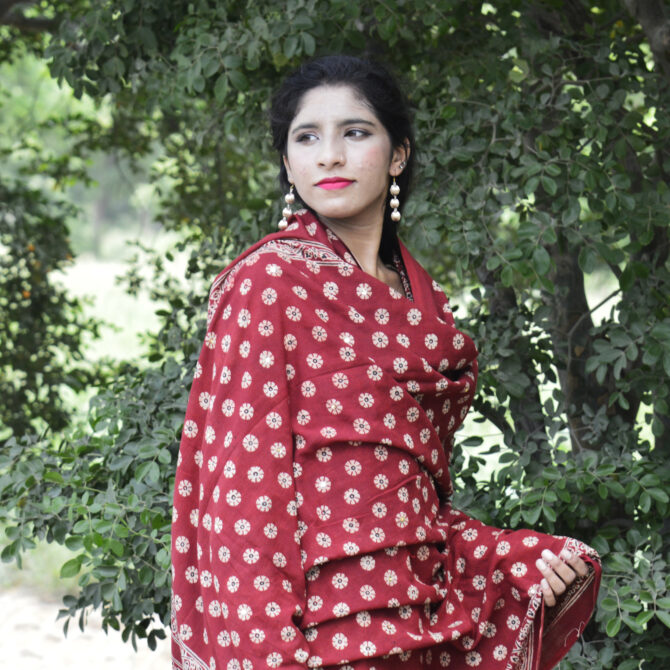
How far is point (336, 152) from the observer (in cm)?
171

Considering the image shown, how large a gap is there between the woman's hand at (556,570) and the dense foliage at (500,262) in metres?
0.58

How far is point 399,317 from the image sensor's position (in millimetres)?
1658

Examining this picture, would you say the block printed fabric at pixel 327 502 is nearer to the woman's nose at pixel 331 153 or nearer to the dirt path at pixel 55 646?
the woman's nose at pixel 331 153

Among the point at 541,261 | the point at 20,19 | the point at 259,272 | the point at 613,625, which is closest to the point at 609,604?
the point at 613,625

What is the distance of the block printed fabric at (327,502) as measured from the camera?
4.78 feet

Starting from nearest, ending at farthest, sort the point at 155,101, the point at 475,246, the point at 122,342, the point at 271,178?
1. the point at 475,246
2. the point at 155,101
3. the point at 271,178
4. the point at 122,342

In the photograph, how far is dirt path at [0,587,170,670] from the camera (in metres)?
4.63

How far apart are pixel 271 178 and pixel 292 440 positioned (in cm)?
314

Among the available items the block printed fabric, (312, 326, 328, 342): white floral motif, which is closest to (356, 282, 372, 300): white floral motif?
the block printed fabric

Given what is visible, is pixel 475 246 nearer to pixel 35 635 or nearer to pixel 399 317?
pixel 399 317

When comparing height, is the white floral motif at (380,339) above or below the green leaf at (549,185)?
below

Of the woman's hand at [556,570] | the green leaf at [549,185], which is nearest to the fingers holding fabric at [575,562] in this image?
the woman's hand at [556,570]

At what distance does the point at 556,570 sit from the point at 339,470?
0.43m

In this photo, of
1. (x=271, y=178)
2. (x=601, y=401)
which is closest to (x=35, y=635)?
(x=271, y=178)
